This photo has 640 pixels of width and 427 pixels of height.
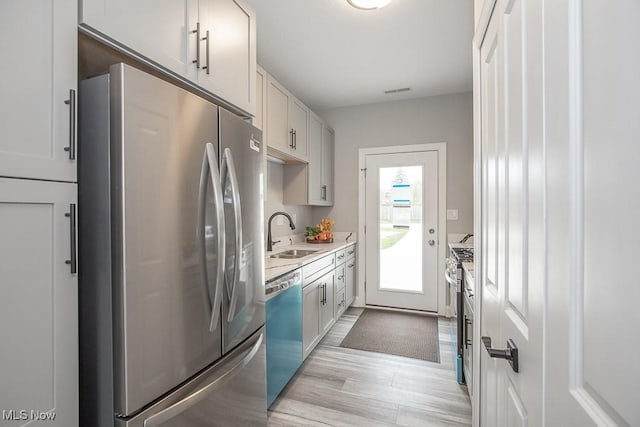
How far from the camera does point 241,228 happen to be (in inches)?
53.9

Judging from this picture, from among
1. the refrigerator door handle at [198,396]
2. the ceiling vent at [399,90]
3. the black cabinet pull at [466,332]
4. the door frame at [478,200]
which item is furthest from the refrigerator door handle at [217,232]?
the ceiling vent at [399,90]

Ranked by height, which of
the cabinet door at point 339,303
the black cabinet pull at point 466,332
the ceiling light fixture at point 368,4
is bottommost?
the cabinet door at point 339,303

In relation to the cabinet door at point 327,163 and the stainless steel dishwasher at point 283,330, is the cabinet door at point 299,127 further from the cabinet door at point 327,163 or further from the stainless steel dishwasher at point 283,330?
the stainless steel dishwasher at point 283,330

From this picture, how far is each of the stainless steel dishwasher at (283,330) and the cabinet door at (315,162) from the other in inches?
55.8

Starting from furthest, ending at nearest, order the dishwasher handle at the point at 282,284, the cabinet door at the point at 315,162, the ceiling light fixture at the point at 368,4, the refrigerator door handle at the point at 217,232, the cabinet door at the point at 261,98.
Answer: the cabinet door at the point at 315,162 < the cabinet door at the point at 261,98 < the ceiling light fixture at the point at 368,4 < the dishwasher handle at the point at 282,284 < the refrigerator door handle at the point at 217,232

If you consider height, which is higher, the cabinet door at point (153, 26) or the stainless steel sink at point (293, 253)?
the cabinet door at point (153, 26)

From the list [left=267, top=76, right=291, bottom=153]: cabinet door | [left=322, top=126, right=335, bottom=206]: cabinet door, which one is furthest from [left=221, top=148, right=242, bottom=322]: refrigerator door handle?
[left=322, top=126, right=335, bottom=206]: cabinet door

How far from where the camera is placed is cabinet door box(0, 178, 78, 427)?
0.69 m

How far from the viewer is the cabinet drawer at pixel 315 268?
242cm

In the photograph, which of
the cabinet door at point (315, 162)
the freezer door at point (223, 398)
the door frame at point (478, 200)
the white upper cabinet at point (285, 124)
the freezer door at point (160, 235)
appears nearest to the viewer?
the freezer door at point (160, 235)

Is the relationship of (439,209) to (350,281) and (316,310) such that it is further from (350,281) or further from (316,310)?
(316,310)

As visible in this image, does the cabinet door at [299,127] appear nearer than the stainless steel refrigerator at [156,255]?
No

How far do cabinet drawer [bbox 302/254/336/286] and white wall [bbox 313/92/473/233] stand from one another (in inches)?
47.3

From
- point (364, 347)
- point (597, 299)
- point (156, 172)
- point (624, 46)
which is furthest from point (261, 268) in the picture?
point (364, 347)
